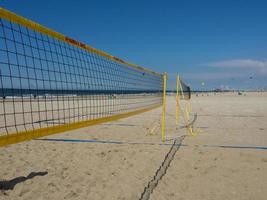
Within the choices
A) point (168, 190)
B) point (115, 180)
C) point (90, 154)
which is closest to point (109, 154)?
point (90, 154)

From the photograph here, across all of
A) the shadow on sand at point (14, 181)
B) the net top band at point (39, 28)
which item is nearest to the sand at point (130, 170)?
the shadow on sand at point (14, 181)

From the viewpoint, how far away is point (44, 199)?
2959 millimetres

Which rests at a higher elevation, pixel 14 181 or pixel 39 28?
pixel 39 28

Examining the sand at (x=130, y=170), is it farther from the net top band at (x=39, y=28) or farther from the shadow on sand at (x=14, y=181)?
the net top band at (x=39, y=28)

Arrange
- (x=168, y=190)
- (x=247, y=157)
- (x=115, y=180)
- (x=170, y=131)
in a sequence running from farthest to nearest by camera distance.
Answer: (x=170, y=131) < (x=247, y=157) < (x=115, y=180) < (x=168, y=190)

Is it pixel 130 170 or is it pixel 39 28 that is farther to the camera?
pixel 130 170

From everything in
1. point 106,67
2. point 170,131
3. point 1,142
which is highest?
point 106,67

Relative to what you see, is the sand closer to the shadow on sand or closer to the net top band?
the shadow on sand

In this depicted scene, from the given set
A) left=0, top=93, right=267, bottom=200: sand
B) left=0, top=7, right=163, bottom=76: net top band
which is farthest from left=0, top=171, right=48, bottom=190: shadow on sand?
left=0, top=7, right=163, bottom=76: net top band

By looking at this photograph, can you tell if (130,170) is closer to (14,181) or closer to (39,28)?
(14,181)

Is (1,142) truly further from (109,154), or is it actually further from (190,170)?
(190,170)

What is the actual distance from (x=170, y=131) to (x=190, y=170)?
370 centimetres

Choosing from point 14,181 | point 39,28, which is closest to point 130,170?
point 14,181

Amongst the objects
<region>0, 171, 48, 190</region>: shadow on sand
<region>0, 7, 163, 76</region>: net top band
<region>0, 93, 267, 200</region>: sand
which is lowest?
<region>0, 93, 267, 200</region>: sand
